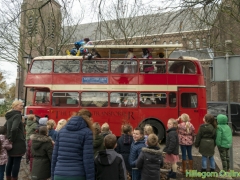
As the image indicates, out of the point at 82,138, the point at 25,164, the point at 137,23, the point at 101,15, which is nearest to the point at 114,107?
the point at 25,164

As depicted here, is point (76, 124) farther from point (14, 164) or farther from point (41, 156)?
point (14, 164)

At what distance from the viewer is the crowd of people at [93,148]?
9.94 ft

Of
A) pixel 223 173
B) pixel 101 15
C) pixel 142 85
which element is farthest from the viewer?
pixel 142 85

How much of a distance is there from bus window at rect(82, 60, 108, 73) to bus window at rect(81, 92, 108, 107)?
1.08 metres

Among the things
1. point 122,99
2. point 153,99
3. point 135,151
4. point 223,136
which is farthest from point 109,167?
point 153,99

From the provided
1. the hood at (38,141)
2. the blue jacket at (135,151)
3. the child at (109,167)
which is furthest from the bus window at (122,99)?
the child at (109,167)

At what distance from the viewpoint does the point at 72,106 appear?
10617mm

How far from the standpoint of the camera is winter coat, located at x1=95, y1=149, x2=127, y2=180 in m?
3.16

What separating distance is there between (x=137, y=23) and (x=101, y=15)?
50.7 feet

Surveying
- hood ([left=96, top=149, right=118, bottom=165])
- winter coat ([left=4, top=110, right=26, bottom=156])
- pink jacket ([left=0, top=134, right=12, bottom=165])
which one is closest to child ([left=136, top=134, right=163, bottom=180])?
hood ([left=96, top=149, right=118, bottom=165])

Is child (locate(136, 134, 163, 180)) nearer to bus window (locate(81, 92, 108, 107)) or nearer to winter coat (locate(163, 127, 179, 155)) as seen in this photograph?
winter coat (locate(163, 127, 179, 155))

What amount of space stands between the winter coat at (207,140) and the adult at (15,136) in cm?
435

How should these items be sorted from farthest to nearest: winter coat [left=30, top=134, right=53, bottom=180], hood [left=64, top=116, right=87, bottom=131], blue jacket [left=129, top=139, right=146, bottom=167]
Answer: blue jacket [left=129, top=139, right=146, bottom=167]
winter coat [left=30, top=134, right=53, bottom=180]
hood [left=64, top=116, right=87, bottom=131]

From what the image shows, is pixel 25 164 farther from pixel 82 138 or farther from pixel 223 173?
pixel 223 173
